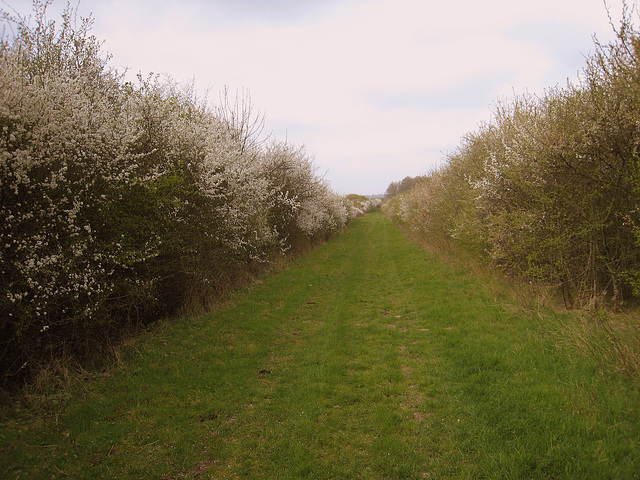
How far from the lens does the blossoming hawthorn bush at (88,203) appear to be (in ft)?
16.0

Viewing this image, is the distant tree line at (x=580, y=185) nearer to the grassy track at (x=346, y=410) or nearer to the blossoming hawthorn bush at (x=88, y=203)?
the grassy track at (x=346, y=410)

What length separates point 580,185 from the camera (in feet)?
24.1

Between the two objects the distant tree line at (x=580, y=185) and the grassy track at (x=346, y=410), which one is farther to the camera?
the distant tree line at (x=580, y=185)

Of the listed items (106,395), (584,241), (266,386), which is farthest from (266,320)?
(584,241)

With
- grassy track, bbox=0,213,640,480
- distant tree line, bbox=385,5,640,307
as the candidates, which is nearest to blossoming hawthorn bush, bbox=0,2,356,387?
grassy track, bbox=0,213,640,480

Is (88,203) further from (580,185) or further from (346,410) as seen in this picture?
(580,185)

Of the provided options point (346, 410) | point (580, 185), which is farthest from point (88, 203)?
point (580, 185)

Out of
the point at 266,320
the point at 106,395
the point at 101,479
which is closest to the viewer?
the point at 101,479

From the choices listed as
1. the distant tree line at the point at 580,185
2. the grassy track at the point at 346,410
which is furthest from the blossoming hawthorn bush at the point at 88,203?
the distant tree line at the point at 580,185

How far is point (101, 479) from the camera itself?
3.74 metres

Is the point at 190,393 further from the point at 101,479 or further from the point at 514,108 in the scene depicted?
the point at 514,108

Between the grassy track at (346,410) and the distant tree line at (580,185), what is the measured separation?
1573 millimetres

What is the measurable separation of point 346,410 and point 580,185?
6.29 meters

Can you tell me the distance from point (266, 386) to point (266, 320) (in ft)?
11.3
